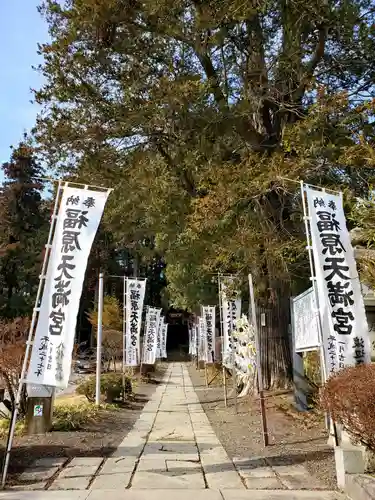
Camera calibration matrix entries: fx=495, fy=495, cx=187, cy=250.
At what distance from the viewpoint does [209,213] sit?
33.5 feet

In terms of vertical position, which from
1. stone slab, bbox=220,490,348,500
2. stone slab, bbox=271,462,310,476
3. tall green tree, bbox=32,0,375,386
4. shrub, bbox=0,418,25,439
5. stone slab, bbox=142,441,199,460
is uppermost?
tall green tree, bbox=32,0,375,386

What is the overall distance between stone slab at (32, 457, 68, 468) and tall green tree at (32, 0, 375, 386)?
546 cm

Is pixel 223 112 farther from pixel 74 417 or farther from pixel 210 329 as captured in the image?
pixel 210 329

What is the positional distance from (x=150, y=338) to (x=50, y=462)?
17195mm

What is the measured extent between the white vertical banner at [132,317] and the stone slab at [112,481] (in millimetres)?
11814

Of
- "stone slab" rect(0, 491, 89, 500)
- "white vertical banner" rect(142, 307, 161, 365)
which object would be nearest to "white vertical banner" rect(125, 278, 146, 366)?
"white vertical banner" rect(142, 307, 161, 365)

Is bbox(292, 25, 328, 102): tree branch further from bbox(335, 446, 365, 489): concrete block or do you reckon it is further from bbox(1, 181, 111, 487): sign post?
bbox(335, 446, 365, 489): concrete block

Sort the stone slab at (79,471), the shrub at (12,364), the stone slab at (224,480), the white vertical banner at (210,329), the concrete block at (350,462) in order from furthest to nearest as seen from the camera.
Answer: the white vertical banner at (210,329) → the shrub at (12,364) → the stone slab at (79,471) → the stone slab at (224,480) → the concrete block at (350,462)

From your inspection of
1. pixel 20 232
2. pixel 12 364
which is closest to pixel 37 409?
pixel 12 364

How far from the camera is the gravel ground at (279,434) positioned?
6.63 meters

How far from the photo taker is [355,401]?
15.3 feet

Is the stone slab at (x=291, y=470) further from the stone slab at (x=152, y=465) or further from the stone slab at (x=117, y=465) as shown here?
the stone slab at (x=117, y=465)

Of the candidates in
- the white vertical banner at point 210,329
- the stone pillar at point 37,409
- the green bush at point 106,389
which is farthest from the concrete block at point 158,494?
the white vertical banner at point 210,329

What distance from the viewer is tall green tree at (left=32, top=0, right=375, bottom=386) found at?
9.87m
